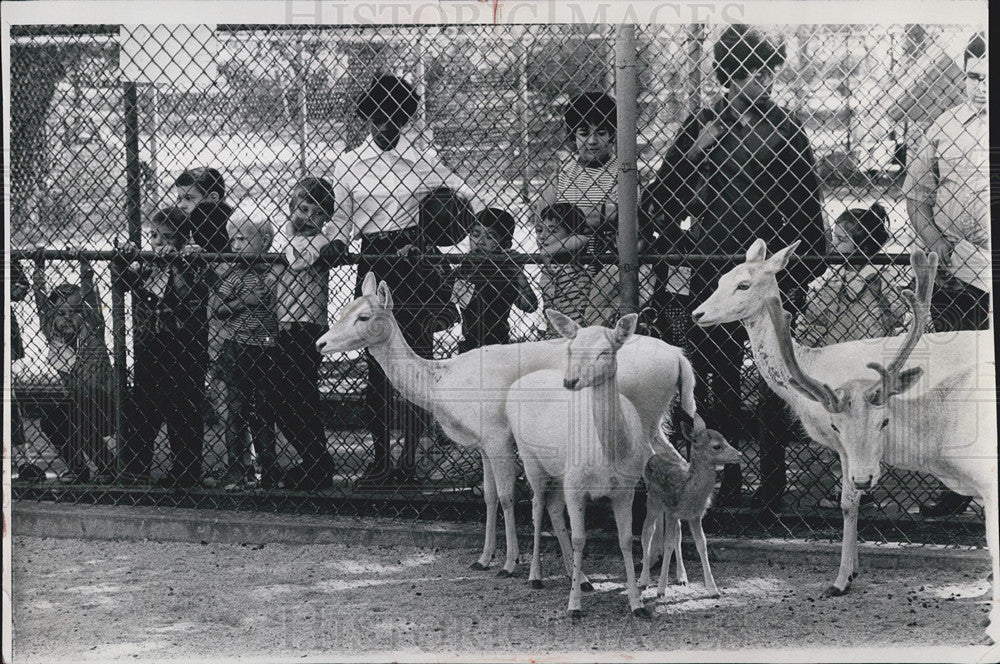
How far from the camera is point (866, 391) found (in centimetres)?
488

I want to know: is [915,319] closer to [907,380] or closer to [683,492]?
[907,380]

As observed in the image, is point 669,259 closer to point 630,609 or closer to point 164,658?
point 630,609

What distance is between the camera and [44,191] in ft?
19.3

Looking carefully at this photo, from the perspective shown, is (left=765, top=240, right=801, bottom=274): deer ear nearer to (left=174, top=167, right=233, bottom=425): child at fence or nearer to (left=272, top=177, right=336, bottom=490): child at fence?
(left=272, top=177, right=336, bottom=490): child at fence

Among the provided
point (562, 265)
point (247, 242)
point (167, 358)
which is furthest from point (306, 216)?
point (562, 265)

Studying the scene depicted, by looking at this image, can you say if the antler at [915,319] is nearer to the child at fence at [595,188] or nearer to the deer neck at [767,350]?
the deer neck at [767,350]

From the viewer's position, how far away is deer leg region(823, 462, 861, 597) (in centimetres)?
492

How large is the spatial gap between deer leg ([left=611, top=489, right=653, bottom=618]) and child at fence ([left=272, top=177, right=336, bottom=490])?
1.63 meters

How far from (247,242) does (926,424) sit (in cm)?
307

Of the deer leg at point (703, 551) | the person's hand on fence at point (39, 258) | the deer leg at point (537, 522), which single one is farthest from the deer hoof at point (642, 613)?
the person's hand on fence at point (39, 258)

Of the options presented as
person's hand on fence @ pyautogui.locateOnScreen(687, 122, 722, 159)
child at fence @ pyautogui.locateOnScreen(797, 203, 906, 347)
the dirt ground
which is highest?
person's hand on fence @ pyautogui.locateOnScreen(687, 122, 722, 159)

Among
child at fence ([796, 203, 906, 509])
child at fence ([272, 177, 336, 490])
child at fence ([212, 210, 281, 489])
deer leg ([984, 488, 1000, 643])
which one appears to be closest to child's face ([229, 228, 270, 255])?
child at fence ([212, 210, 281, 489])

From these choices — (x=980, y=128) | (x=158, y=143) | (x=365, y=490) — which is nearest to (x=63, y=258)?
(x=158, y=143)

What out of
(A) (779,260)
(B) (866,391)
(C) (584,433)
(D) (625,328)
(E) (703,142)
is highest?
(E) (703,142)
